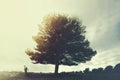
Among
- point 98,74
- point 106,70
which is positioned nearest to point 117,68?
point 106,70

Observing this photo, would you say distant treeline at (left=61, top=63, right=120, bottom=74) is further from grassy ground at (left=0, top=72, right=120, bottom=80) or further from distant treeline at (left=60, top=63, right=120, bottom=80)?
grassy ground at (left=0, top=72, right=120, bottom=80)

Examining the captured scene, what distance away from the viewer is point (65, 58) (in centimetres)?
7062

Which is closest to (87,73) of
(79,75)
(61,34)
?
(79,75)

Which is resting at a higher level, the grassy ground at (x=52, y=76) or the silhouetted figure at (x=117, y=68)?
the silhouetted figure at (x=117, y=68)

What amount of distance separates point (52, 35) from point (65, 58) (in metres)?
5.03

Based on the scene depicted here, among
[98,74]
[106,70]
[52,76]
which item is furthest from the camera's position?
[106,70]

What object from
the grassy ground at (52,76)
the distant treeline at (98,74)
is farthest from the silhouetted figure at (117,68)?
the grassy ground at (52,76)

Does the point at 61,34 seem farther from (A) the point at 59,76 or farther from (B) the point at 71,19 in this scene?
(A) the point at 59,76

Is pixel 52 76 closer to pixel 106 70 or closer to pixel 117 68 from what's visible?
pixel 106 70

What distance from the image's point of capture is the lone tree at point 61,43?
70500 millimetres

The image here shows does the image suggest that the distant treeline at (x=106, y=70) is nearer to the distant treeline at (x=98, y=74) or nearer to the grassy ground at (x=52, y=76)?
the distant treeline at (x=98, y=74)

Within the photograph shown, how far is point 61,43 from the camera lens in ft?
232

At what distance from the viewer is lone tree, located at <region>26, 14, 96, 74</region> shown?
7050 cm

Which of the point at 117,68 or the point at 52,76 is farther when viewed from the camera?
the point at 117,68
